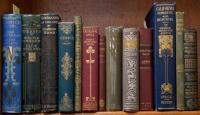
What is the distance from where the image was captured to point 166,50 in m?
1.06

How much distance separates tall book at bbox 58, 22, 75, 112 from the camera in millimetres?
1050

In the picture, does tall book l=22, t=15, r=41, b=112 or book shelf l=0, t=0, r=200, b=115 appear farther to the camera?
book shelf l=0, t=0, r=200, b=115

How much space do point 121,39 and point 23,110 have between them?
12.6 inches

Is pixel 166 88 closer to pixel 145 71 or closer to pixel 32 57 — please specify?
pixel 145 71

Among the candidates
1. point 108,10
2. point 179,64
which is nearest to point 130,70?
point 179,64

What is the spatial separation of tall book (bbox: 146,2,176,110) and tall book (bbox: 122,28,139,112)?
0.17ft

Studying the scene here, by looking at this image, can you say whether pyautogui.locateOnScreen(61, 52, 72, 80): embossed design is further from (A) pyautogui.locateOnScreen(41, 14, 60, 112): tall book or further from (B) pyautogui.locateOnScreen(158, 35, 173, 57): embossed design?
(B) pyautogui.locateOnScreen(158, 35, 173, 57): embossed design

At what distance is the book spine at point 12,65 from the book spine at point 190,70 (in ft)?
1.44

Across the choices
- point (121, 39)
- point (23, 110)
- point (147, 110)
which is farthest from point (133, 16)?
point (23, 110)

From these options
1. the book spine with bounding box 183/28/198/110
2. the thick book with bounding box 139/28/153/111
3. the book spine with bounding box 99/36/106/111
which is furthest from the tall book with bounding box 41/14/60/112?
the book spine with bounding box 183/28/198/110

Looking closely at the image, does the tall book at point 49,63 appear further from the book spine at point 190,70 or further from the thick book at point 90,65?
the book spine at point 190,70

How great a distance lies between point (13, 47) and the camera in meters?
1.06

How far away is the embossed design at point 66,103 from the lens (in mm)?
1047

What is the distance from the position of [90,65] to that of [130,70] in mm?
107
